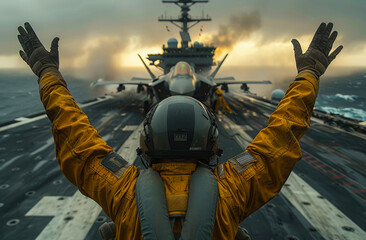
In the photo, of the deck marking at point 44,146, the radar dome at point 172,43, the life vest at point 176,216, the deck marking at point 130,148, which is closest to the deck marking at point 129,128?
the deck marking at point 130,148

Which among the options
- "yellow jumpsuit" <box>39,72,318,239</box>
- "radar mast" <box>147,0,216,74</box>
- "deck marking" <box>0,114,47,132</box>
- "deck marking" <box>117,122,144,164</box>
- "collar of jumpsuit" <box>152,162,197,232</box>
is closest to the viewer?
"collar of jumpsuit" <box>152,162,197,232</box>

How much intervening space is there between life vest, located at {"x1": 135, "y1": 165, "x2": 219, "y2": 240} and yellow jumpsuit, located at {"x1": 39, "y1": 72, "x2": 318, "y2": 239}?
89 mm

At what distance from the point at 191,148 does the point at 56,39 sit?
178 cm

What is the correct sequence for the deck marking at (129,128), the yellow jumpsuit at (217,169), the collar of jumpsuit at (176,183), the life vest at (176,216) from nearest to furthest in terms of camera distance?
the life vest at (176,216), the collar of jumpsuit at (176,183), the yellow jumpsuit at (217,169), the deck marking at (129,128)

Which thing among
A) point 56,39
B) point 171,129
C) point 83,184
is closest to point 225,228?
point 171,129

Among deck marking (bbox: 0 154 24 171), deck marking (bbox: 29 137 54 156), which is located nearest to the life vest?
deck marking (bbox: 0 154 24 171)

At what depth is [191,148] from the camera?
5.70 ft

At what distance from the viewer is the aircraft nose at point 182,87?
11.0 meters

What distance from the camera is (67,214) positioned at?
4.50 metres

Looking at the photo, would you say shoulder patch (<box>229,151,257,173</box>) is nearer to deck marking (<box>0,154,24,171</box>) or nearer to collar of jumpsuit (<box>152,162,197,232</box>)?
collar of jumpsuit (<box>152,162,197,232</box>)

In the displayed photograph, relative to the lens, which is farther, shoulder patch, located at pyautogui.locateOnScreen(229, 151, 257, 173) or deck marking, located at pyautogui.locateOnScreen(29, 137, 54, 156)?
deck marking, located at pyautogui.locateOnScreen(29, 137, 54, 156)

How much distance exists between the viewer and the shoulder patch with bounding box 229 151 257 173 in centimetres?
173

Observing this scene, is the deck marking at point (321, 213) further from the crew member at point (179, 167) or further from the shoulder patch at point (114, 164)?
the shoulder patch at point (114, 164)

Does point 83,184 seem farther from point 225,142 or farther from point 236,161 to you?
point 225,142
